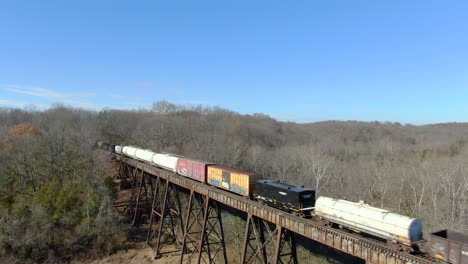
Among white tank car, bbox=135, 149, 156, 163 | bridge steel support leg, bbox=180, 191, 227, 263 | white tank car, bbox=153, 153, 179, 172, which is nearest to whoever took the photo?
bridge steel support leg, bbox=180, 191, 227, 263

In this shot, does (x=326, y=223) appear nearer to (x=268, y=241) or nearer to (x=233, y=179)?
(x=268, y=241)

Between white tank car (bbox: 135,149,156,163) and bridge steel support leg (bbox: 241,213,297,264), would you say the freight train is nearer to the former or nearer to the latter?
bridge steel support leg (bbox: 241,213,297,264)

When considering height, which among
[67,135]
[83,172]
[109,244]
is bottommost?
[109,244]

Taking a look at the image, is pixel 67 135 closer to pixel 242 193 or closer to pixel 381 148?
pixel 242 193

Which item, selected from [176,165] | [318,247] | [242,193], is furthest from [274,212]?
[176,165]

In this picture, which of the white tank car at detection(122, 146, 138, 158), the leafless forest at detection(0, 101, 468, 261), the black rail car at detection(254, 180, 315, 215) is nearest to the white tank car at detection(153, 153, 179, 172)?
the leafless forest at detection(0, 101, 468, 261)

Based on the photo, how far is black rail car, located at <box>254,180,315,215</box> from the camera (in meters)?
18.7

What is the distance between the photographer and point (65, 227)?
115 ft

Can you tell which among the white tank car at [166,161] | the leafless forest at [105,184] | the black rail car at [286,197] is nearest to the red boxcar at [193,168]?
the white tank car at [166,161]

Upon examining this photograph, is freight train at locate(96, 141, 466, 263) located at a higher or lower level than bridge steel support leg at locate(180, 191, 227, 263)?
higher

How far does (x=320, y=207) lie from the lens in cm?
1766

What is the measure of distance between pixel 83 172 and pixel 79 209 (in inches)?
346

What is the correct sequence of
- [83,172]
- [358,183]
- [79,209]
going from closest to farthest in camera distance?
[79,209] → [83,172] → [358,183]

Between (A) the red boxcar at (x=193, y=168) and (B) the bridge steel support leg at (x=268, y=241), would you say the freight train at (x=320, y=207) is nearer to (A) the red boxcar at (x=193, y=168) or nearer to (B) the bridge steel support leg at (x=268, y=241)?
(A) the red boxcar at (x=193, y=168)
